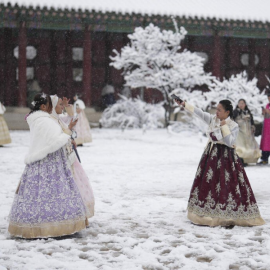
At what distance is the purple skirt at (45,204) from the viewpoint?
465cm

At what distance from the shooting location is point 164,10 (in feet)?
67.3

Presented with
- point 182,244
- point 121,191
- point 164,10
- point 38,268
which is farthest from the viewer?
point 164,10

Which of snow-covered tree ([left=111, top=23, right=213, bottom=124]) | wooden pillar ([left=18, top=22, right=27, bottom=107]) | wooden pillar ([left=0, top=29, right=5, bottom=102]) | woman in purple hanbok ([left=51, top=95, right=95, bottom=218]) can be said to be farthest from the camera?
wooden pillar ([left=0, top=29, right=5, bottom=102])

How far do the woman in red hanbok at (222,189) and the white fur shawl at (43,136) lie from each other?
4.50 feet

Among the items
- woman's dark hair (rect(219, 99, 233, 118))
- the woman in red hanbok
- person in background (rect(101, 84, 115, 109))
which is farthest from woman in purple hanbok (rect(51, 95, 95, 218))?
person in background (rect(101, 84, 115, 109))

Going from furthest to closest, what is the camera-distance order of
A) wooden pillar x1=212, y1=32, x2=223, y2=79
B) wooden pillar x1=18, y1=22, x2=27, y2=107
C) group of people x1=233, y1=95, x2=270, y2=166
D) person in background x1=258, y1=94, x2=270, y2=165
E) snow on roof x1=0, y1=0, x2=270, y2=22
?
wooden pillar x1=212, y1=32, x2=223, y2=79
snow on roof x1=0, y1=0, x2=270, y2=22
wooden pillar x1=18, y1=22, x2=27, y2=107
person in background x1=258, y1=94, x2=270, y2=165
group of people x1=233, y1=95, x2=270, y2=166

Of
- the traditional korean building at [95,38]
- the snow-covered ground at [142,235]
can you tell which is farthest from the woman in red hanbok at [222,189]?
the traditional korean building at [95,38]

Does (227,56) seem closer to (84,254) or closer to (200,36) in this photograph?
(200,36)

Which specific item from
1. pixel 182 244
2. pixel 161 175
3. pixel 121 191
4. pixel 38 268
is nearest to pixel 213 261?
pixel 182 244

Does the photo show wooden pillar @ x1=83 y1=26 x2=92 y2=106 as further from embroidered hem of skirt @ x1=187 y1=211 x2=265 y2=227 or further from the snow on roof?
embroidered hem of skirt @ x1=187 y1=211 x2=265 y2=227

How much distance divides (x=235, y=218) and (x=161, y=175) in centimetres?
350

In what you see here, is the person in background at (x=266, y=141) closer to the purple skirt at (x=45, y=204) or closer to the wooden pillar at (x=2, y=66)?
the purple skirt at (x=45, y=204)

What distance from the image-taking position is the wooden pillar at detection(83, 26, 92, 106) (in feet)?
65.3

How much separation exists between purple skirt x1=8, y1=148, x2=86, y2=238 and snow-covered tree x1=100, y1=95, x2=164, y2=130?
13.4m
